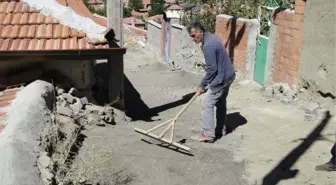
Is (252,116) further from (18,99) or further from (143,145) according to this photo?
(18,99)

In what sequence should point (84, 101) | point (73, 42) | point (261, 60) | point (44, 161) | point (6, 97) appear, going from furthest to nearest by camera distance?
point (261, 60) → point (84, 101) → point (73, 42) → point (6, 97) → point (44, 161)

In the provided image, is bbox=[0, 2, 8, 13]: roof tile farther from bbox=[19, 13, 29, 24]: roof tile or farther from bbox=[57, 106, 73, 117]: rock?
bbox=[57, 106, 73, 117]: rock

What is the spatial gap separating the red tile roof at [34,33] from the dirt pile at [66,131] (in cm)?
69

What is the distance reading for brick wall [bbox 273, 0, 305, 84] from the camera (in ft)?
29.8

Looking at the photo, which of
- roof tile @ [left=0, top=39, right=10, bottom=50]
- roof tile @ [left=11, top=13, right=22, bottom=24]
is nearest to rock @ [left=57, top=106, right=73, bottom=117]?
roof tile @ [left=0, top=39, right=10, bottom=50]

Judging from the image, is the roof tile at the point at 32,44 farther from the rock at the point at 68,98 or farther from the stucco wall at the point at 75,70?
the rock at the point at 68,98

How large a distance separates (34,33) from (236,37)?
7437mm

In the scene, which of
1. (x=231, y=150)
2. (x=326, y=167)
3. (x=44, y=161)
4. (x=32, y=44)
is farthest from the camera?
(x=32, y=44)

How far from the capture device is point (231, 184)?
4.68m

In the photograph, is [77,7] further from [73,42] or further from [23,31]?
[73,42]

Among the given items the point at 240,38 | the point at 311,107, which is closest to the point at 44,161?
the point at 311,107

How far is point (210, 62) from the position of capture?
5.70 metres

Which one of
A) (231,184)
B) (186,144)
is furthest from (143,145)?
(231,184)

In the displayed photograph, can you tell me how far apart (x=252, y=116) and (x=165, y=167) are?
3360 millimetres
